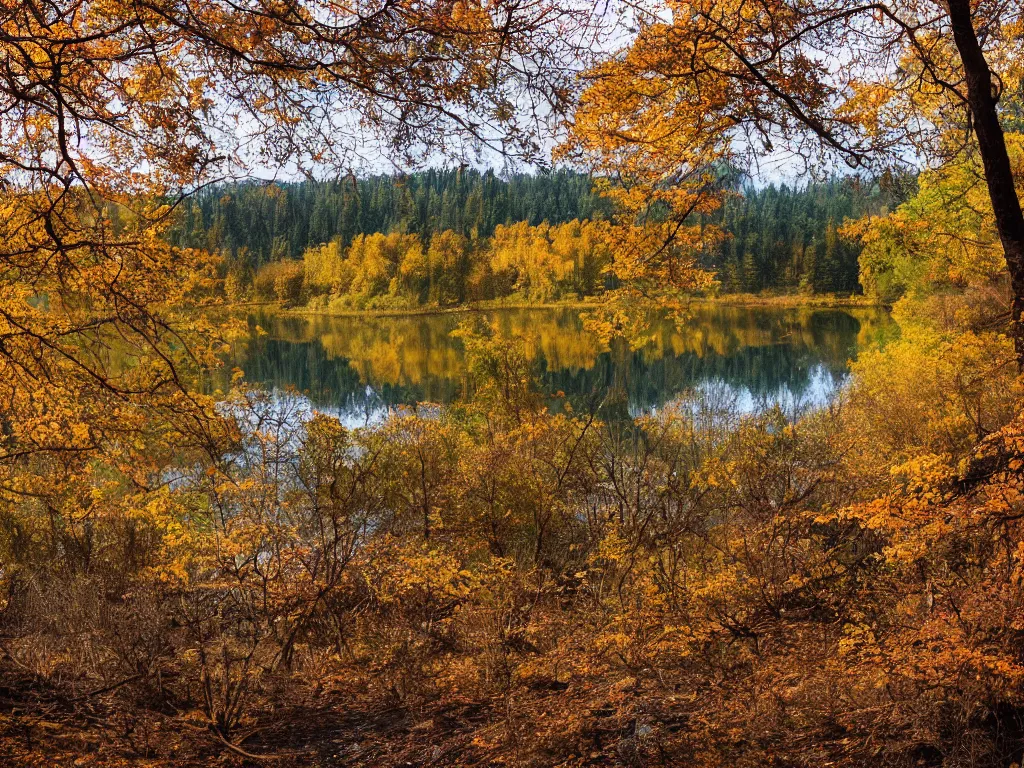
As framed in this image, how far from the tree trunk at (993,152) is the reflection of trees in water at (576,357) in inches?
1209

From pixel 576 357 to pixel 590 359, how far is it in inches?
43.6

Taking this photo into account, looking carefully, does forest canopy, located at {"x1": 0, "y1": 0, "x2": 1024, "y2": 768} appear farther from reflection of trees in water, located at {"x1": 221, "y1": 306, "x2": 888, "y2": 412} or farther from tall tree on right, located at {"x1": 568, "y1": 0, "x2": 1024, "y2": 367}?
reflection of trees in water, located at {"x1": 221, "y1": 306, "x2": 888, "y2": 412}

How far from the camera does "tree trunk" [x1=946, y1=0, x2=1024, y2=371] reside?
185 inches

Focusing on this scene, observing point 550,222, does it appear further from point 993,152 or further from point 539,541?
point 993,152

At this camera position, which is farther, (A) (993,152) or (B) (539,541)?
(B) (539,541)

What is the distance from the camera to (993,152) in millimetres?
4824

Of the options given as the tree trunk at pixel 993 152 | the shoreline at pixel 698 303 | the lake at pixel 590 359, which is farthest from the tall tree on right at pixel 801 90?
the shoreline at pixel 698 303

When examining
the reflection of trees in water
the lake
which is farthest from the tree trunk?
the reflection of trees in water

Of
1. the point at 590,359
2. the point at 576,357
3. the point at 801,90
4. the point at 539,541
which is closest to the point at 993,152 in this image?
the point at 801,90

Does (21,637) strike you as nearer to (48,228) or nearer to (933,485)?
(48,228)

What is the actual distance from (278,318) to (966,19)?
85.0 m

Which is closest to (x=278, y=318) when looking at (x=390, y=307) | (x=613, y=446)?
(x=390, y=307)

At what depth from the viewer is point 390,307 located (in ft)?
271

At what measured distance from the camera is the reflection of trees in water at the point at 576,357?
43656 mm
